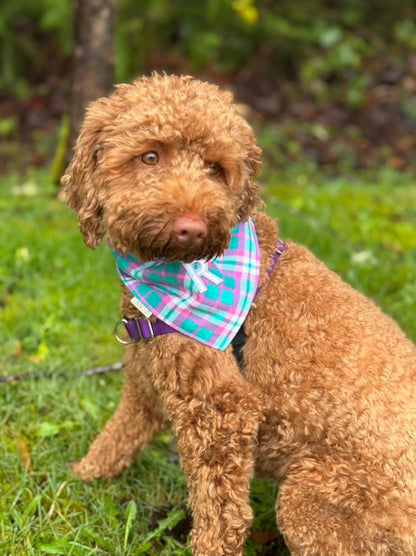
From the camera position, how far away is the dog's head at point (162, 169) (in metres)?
2.30

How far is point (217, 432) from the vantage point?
2.47m

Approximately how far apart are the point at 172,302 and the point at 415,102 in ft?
29.0

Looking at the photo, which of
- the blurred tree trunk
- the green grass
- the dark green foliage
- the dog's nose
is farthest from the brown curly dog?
the dark green foliage

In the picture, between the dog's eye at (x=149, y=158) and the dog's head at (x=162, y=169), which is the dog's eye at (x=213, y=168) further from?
the dog's eye at (x=149, y=158)

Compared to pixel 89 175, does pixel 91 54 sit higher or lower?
lower

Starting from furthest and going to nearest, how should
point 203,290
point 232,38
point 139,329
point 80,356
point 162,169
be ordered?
1. point 232,38
2. point 80,356
3. point 139,329
4. point 203,290
5. point 162,169

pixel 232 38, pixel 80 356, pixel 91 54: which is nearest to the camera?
pixel 80 356

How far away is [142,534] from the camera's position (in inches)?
116

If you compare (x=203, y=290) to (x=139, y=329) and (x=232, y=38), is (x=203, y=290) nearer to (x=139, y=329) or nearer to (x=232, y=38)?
(x=139, y=329)

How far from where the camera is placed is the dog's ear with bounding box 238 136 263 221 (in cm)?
263

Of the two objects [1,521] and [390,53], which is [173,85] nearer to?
[1,521]

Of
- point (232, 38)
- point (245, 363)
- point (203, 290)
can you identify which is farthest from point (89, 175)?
point (232, 38)

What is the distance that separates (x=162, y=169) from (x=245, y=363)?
0.91m

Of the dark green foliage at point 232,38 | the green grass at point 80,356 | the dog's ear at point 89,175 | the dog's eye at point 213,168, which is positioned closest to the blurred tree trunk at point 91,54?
the green grass at point 80,356
